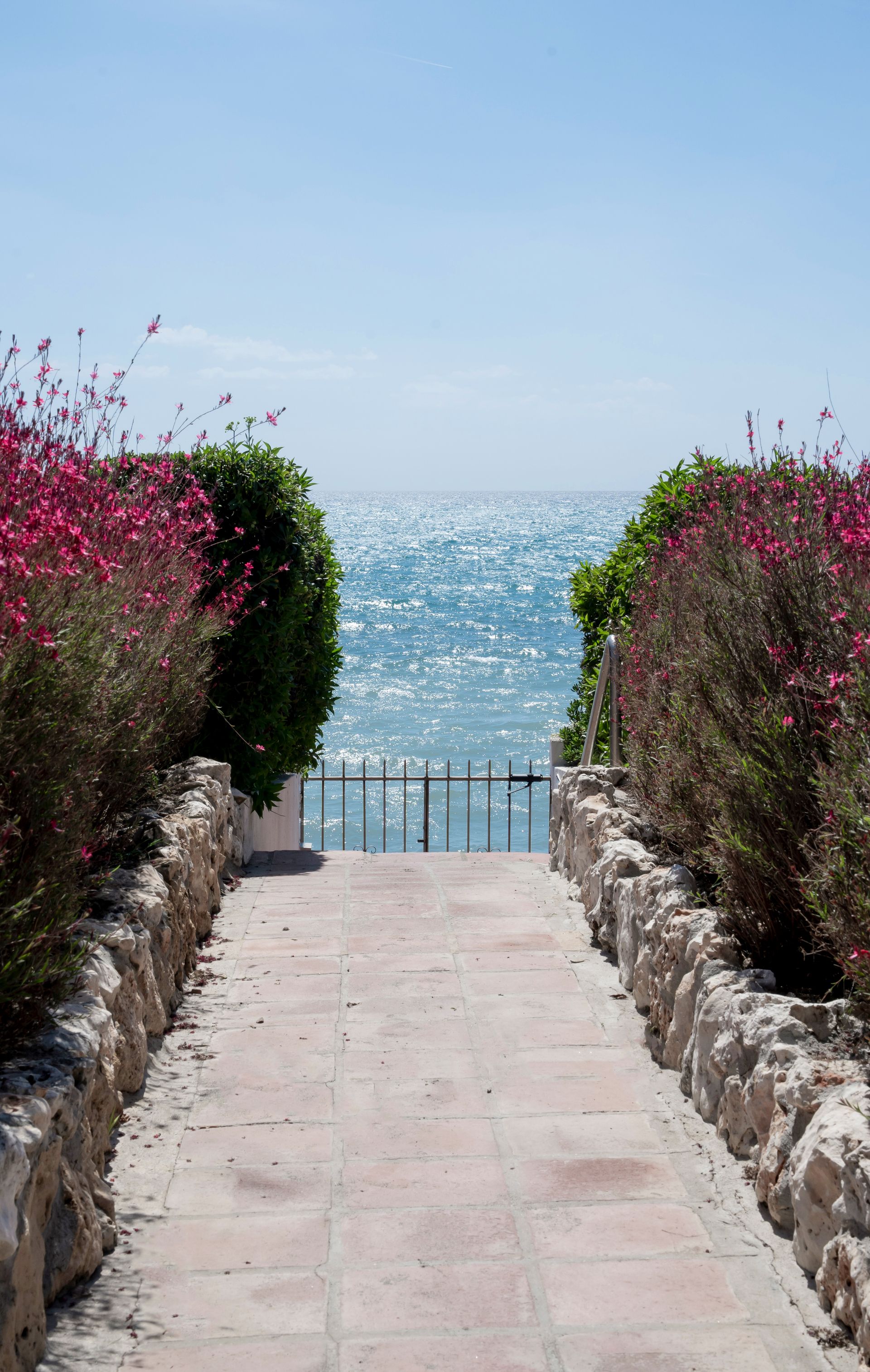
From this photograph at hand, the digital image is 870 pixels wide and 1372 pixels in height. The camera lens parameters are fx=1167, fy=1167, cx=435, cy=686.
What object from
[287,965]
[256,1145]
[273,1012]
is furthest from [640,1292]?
[287,965]

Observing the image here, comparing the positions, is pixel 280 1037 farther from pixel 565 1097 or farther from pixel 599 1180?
pixel 599 1180

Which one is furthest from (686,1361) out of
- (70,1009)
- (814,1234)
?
(70,1009)

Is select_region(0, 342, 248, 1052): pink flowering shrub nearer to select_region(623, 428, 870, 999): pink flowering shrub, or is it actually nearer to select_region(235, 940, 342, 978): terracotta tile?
select_region(235, 940, 342, 978): terracotta tile

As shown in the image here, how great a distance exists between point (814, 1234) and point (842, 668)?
200 centimetres

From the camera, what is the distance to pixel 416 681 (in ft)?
140

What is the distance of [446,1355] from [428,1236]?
517 mm

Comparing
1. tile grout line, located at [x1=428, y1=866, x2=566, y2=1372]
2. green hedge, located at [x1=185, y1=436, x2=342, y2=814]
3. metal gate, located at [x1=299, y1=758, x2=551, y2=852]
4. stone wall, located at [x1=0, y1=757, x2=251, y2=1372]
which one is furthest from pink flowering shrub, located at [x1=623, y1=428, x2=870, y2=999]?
metal gate, located at [x1=299, y1=758, x2=551, y2=852]

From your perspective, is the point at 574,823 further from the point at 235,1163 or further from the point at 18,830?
the point at 18,830

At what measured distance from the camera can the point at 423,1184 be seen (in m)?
3.58

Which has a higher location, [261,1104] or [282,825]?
[261,1104]

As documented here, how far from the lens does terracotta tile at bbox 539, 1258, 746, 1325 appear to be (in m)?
2.94

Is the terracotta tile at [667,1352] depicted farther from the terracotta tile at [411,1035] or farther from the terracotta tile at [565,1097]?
the terracotta tile at [411,1035]

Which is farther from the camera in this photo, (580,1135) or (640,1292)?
(580,1135)

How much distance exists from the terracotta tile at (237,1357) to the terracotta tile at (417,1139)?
3.07 ft
